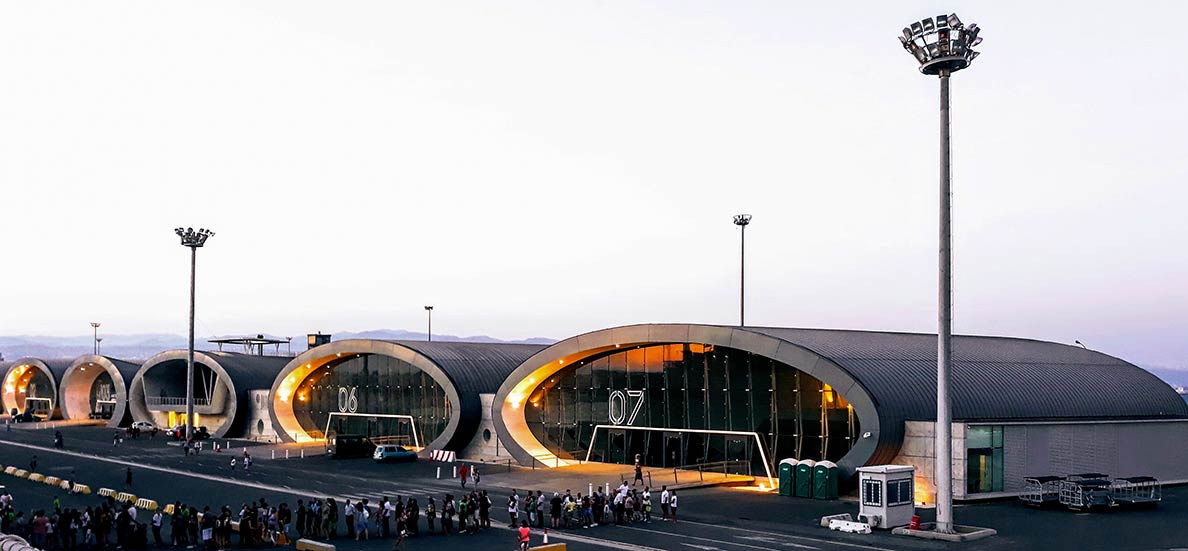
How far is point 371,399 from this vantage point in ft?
252

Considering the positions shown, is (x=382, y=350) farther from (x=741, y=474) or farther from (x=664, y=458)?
(x=741, y=474)

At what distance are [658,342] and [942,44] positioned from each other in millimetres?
24979

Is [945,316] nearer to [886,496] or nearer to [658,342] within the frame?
[886,496]

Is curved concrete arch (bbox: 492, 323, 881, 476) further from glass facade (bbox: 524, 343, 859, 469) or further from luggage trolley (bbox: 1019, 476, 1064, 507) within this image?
luggage trolley (bbox: 1019, 476, 1064, 507)

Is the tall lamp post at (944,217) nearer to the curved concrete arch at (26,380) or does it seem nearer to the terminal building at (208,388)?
the terminal building at (208,388)

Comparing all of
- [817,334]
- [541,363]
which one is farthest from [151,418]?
[817,334]

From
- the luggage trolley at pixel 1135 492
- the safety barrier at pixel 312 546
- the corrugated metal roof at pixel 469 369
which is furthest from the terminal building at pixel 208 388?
the luggage trolley at pixel 1135 492

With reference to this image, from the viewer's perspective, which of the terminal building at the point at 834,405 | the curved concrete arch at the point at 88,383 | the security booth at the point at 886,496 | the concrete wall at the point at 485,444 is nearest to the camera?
the security booth at the point at 886,496

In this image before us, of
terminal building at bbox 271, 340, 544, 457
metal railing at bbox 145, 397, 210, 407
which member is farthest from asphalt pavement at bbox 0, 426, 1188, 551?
metal railing at bbox 145, 397, 210, 407

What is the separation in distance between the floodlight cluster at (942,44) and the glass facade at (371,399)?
137 feet

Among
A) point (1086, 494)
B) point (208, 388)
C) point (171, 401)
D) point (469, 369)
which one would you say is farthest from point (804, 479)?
point (171, 401)

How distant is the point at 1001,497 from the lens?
46.3m

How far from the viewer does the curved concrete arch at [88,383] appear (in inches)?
3907

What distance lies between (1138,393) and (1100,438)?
6932 mm
